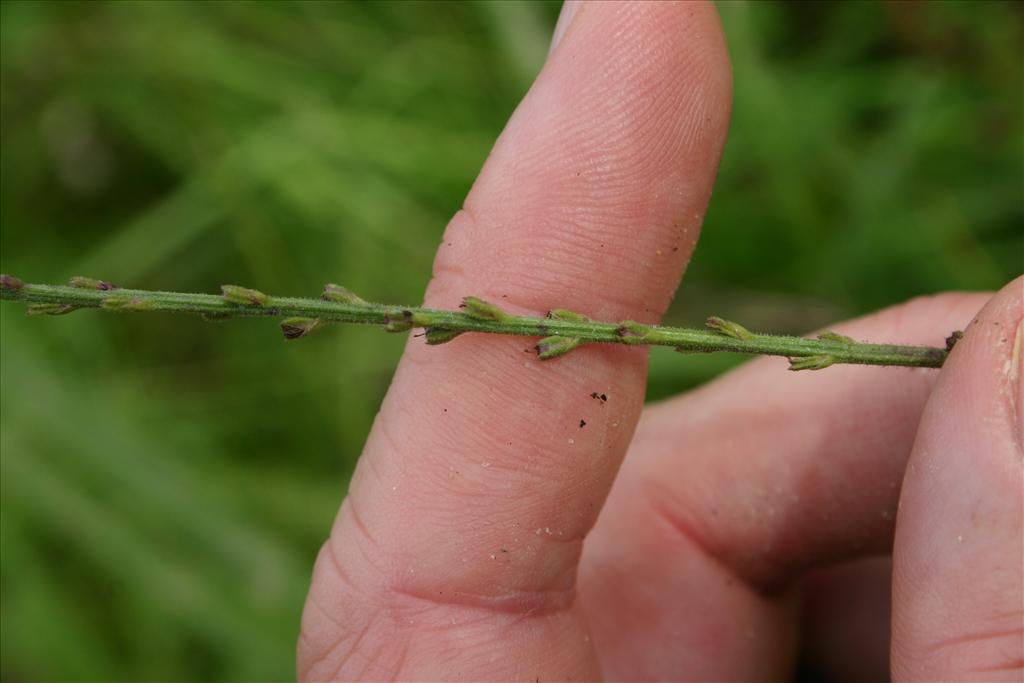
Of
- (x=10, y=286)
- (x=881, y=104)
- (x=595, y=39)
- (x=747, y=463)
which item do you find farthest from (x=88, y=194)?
(x=881, y=104)

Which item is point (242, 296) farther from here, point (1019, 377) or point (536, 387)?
point (1019, 377)

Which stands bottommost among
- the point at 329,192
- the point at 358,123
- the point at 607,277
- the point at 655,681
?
the point at 655,681

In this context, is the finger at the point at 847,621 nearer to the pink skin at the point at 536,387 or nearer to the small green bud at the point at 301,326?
the pink skin at the point at 536,387

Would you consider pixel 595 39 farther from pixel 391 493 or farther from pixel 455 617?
pixel 455 617

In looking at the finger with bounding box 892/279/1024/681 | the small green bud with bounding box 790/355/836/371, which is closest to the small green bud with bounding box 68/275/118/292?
the small green bud with bounding box 790/355/836/371

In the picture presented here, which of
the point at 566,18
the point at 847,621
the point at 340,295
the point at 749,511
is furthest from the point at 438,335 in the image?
the point at 847,621

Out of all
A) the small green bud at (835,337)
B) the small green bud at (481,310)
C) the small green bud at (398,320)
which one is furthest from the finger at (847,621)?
the small green bud at (398,320)
